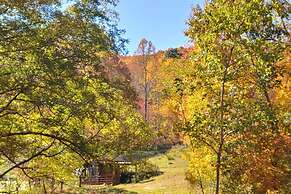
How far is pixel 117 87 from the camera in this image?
11.9 metres

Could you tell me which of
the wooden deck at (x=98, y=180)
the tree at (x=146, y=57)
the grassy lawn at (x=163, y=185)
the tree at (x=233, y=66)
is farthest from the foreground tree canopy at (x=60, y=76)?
the tree at (x=146, y=57)

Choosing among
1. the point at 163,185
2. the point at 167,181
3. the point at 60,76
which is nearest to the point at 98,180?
the point at 167,181

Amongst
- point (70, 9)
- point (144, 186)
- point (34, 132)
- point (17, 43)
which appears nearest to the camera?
point (17, 43)

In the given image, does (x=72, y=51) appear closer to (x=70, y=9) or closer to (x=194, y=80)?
(x=70, y=9)

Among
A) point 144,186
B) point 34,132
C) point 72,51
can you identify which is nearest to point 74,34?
point 72,51

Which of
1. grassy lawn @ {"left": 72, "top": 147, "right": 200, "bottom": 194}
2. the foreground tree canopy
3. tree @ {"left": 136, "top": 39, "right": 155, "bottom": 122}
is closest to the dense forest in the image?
the foreground tree canopy

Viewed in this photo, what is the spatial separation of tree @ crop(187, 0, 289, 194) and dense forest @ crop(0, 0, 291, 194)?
0.03 meters

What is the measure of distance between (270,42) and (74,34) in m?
5.20

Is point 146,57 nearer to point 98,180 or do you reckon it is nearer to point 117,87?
point 98,180

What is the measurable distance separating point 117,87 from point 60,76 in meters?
1.99

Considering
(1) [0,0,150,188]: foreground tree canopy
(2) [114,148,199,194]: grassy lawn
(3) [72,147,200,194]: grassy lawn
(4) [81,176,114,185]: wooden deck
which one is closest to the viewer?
(1) [0,0,150,188]: foreground tree canopy

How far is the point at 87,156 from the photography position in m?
11.7

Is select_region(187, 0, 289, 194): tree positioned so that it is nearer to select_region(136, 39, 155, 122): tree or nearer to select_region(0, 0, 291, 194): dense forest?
select_region(0, 0, 291, 194): dense forest

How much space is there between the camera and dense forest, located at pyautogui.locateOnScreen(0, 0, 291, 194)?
33.8ft
